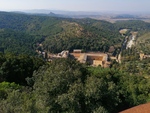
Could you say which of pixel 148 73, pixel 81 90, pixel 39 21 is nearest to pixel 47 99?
pixel 81 90

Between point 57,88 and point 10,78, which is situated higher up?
point 57,88

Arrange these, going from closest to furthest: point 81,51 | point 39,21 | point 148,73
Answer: point 148,73, point 81,51, point 39,21

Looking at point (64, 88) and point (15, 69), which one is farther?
point (15, 69)

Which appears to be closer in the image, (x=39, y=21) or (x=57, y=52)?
(x=57, y=52)

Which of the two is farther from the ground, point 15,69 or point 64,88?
point 64,88

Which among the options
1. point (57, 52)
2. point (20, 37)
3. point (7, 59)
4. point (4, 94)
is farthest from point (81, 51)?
point (4, 94)

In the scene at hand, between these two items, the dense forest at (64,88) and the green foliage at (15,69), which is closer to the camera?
the dense forest at (64,88)

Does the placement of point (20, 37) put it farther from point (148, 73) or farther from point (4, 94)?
point (4, 94)

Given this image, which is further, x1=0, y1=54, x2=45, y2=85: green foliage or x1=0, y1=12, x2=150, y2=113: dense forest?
x1=0, y1=54, x2=45, y2=85: green foliage

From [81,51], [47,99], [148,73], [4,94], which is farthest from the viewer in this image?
[81,51]

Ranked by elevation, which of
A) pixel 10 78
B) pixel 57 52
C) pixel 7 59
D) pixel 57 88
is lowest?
pixel 57 52
